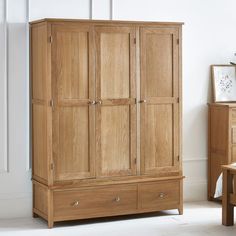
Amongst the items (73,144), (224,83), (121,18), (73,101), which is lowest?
(73,144)

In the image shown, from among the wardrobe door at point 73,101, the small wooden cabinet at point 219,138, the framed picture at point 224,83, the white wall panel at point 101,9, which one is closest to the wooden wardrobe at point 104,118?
the wardrobe door at point 73,101

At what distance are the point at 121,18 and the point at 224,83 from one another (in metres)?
1.34

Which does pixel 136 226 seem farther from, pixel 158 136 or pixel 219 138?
pixel 219 138

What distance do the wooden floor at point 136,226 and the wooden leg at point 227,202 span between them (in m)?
0.07

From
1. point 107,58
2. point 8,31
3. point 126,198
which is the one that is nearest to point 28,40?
point 8,31

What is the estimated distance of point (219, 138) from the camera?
6.16 meters

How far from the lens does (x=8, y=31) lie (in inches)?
215

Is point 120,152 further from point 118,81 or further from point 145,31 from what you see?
point 145,31

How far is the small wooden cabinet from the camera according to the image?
19.7 feet

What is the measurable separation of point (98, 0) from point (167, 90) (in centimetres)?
109

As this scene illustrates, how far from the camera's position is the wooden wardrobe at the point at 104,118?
5.18 metres

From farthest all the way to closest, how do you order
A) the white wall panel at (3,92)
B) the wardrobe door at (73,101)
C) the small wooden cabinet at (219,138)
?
the small wooden cabinet at (219,138) < the white wall panel at (3,92) < the wardrobe door at (73,101)

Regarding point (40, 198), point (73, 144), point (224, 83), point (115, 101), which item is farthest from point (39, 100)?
point (224, 83)

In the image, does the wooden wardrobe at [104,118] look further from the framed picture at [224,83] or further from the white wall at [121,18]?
the framed picture at [224,83]
